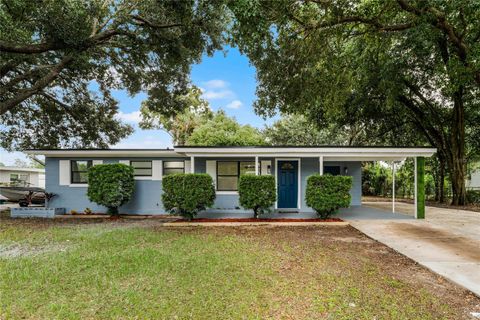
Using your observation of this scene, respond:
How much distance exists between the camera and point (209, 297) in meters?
3.64

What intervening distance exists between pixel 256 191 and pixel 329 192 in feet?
7.93

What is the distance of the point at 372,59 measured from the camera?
1316cm

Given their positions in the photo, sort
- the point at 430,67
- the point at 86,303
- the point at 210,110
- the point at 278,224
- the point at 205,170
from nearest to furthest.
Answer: the point at 86,303
the point at 278,224
the point at 205,170
the point at 430,67
the point at 210,110

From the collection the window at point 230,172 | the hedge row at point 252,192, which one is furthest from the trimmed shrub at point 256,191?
the window at point 230,172

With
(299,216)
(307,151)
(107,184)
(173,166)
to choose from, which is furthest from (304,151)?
(107,184)

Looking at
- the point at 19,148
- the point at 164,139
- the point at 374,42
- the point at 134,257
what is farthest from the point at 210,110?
the point at 134,257

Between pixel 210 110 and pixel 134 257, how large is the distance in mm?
30536

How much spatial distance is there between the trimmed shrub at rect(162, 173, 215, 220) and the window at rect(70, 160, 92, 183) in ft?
15.9

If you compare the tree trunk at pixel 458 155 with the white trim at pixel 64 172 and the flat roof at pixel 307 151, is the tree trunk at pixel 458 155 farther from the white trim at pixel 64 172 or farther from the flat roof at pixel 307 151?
the white trim at pixel 64 172

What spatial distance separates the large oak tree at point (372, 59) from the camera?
24.0 ft

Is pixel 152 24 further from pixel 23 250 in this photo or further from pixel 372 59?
pixel 372 59

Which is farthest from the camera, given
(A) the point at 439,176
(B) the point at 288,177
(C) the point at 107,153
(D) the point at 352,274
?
(A) the point at 439,176

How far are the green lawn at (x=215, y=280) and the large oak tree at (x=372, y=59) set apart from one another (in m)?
4.83

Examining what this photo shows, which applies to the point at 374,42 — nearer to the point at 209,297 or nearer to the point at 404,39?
the point at 404,39
